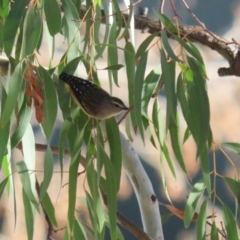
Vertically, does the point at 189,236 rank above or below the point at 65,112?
below

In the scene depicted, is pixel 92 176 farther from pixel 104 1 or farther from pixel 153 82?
pixel 104 1

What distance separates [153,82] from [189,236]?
A: 89 centimetres

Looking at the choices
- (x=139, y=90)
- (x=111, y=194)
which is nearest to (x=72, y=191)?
(x=111, y=194)

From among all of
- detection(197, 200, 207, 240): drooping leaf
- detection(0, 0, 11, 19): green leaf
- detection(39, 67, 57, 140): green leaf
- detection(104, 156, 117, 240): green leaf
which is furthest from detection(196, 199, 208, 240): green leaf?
detection(0, 0, 11, 19): green leaf

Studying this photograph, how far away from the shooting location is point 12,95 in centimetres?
56

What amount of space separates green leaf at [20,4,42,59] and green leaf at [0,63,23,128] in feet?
0.07

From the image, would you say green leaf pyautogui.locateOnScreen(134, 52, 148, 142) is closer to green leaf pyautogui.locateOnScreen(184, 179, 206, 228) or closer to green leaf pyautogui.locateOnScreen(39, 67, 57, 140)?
green leaf pyautogui.locateOnScreen(39, 67, 57, 140)

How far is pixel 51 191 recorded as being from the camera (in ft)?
4.69

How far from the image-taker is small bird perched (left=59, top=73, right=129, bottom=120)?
0.62 m

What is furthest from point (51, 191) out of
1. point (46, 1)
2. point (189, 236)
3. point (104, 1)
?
point (46, 1)

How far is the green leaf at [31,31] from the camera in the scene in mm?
577

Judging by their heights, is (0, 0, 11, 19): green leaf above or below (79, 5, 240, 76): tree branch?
above

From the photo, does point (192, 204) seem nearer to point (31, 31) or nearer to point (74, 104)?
point (74, 104)

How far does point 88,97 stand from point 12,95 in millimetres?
108
